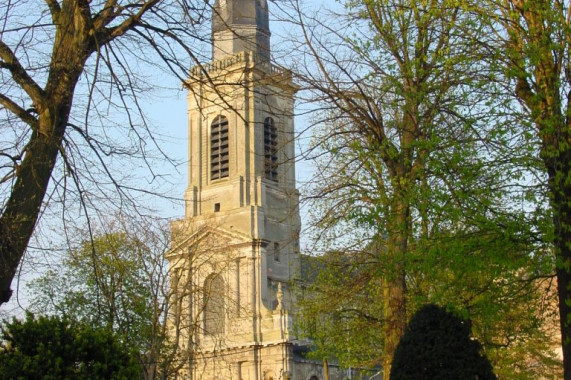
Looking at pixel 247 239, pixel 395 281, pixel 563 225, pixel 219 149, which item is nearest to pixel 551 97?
pixel 563 225

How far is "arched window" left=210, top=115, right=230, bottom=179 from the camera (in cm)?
5166

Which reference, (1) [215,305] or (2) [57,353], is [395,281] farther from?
(1) [215,305]

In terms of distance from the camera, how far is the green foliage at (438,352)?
10.7 metres

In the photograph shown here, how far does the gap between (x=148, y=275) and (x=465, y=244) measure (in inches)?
728

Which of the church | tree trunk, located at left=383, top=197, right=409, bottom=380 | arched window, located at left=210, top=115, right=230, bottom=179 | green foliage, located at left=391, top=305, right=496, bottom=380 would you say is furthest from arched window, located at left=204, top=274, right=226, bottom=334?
green foliage, located at left=391, top=305, right=496, bottom=380

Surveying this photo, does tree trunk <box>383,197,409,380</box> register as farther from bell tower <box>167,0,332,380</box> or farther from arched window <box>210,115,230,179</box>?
arched window <box>210,115,230,179</box>

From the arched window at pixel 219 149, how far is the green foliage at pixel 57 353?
4207 cm

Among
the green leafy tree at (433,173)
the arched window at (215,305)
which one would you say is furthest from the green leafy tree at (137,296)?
the green leafy tree at (433,173)

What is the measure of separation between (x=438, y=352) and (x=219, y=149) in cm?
4192

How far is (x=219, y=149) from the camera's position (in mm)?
52031

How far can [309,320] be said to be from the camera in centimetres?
1850

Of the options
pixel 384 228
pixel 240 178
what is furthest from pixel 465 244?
pixel 240 178

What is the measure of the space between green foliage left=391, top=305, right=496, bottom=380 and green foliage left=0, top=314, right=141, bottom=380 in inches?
145

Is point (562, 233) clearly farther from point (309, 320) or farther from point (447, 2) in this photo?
point (309, 320)
